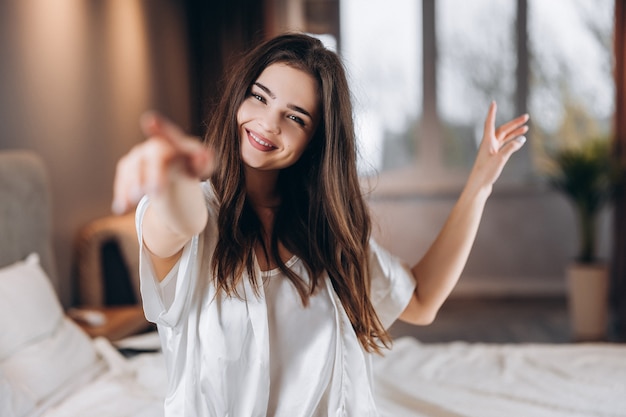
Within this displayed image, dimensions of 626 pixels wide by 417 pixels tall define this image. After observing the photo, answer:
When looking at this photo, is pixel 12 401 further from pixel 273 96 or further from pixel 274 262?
pixel 273 96

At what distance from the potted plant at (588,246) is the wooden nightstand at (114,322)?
264cm

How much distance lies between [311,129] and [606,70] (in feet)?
15.2

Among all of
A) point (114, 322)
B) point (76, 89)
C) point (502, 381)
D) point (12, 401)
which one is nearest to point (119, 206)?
point (12, 401)

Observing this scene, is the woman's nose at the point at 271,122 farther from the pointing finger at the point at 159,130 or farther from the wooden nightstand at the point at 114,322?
the wooden nightstand at the point at 114,322

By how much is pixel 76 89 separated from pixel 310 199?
7.29 feet

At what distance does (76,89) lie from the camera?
332cm

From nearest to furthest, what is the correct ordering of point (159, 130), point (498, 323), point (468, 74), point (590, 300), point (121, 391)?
point (159, 130) → point (121, 391) → point (590, 300) → point (498, 323) → point (468, 74)

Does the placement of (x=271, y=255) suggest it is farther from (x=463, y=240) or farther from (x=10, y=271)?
(x=10, y=271)

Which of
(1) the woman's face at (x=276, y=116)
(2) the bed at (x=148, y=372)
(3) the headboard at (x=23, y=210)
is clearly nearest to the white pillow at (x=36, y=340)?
(2) the bed at (x=148, y=372)

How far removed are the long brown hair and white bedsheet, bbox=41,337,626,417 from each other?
0.45 meters

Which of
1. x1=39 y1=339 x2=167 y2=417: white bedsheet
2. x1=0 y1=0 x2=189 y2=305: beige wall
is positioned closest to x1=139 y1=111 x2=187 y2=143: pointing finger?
x1=39 y1=339 x2=167 y2=417: white bedsheet

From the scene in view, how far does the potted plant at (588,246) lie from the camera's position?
4293 millimetres

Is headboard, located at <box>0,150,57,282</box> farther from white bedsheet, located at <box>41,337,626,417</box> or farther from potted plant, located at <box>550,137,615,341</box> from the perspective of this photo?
potted plant, located at <box>550,137,615,341</box>

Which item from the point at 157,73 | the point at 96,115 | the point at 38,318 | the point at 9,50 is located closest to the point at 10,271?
the point at 38,318
